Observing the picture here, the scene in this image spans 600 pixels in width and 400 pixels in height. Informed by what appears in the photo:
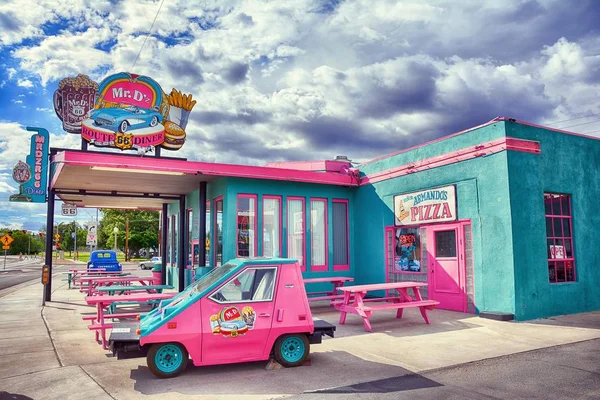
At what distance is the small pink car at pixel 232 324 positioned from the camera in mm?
6180

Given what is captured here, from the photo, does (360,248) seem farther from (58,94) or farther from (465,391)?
(58,94)

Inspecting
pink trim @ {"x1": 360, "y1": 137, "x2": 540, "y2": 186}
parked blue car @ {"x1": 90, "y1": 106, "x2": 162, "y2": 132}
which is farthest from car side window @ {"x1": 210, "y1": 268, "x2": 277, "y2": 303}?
parked blue car @ {"x1": 90, "y1": 106, "x2": 162, "y2": 132}

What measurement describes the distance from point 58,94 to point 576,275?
1621 centimetres

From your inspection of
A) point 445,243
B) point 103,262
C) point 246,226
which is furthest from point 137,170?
point 103,262

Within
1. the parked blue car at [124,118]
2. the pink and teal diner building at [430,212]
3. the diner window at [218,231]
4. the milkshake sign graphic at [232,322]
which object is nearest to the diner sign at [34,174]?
the pink and teal diner building at [430,212]

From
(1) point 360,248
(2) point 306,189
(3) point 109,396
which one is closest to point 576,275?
(1) point 360,248

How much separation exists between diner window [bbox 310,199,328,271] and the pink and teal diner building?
0.03 m

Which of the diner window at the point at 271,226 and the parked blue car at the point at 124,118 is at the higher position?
the parked blue car at the point at 124,118

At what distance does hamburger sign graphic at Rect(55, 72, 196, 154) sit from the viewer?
1459cm

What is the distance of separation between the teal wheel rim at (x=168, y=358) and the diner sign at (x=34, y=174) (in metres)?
10.8

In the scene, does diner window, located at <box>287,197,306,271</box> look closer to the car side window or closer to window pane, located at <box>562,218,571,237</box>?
window pane, located at <box>562,218,571,237</box>

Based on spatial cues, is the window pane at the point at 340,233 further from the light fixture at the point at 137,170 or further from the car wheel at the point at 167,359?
the car wheel at the point at 167,359

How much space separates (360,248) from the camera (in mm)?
Result: 15578

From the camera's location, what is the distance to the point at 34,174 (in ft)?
48.2
